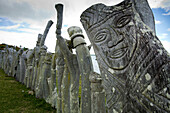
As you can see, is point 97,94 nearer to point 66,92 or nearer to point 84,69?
point 84,69

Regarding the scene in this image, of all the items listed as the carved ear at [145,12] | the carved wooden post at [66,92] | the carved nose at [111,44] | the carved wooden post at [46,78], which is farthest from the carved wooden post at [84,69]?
the carved wooden post at [46,78]

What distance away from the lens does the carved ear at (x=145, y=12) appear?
4.78 feet

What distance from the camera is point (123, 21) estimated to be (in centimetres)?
138

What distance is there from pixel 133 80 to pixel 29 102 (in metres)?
5.54

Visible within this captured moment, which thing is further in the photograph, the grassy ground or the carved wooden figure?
the grassy ground

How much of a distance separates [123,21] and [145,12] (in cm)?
36

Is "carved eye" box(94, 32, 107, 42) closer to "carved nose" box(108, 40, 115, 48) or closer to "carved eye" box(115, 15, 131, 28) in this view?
"carved nose" box(108, 40, 115, 48)

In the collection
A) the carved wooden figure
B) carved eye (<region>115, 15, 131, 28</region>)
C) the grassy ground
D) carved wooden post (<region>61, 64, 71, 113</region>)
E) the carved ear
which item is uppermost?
the carved ear

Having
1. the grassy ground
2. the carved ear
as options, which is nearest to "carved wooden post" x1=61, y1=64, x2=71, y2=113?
the grassy ground

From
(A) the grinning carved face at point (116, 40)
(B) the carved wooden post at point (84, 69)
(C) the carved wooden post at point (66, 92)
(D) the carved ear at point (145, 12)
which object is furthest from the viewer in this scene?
(C) the carved wooden post at point (66, 92)

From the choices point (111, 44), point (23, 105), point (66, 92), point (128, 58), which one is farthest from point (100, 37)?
point (23, 105)

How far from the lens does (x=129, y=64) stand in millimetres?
1323

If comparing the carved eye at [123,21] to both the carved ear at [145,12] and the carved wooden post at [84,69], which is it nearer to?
the carved ear at [145,12]

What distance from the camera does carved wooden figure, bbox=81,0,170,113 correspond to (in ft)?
3.56
